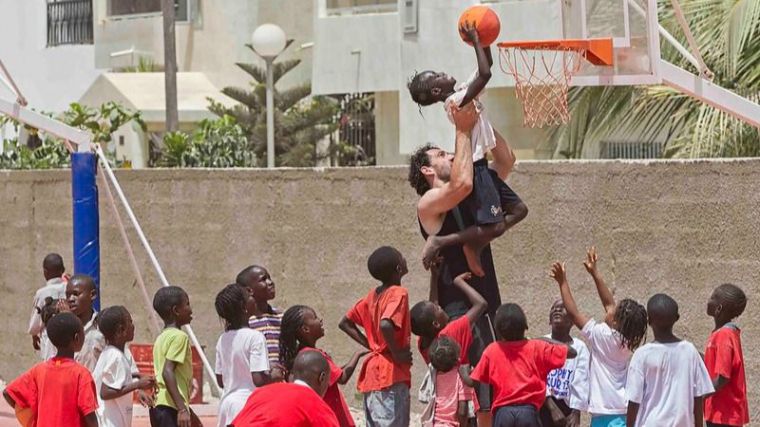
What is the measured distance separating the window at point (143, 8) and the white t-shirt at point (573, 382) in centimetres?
2158

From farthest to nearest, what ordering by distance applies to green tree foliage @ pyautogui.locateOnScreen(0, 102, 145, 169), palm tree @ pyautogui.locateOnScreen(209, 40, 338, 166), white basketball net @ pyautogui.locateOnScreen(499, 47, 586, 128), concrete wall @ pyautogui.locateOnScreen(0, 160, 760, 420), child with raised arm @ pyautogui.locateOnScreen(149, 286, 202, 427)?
palm tree @ pyautogui.locateOnScreen(209, 40, 338, 166) → green tree foliage @ pyautogui.locateOnScreen(0, 102, 145, 169) → concrete wall @ pyautogui.locateOnScreen(0, 160, 760, 420) → white basketball net @ pyautogui.locateOnScreen(499, 47, 586, 128) → child with raised arm @ pyautogui.locateOnScreen(149, 286, 202, 427)

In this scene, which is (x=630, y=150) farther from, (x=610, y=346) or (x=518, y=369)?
(x=518, y=369)

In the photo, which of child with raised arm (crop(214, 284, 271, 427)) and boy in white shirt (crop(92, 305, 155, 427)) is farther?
boy in white shirt (crop(92, 305, 155, 427))

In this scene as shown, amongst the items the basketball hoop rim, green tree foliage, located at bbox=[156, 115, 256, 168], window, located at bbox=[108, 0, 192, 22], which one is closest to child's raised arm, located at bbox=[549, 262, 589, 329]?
the basketball hoop rim

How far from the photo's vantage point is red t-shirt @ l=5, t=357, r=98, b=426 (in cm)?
751

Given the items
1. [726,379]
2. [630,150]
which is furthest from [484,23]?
[630,150]

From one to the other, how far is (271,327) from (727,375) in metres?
2.31

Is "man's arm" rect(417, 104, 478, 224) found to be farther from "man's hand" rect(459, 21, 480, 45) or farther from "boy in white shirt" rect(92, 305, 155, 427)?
"boy in white shirt" rect(92, 305, 155, 427)

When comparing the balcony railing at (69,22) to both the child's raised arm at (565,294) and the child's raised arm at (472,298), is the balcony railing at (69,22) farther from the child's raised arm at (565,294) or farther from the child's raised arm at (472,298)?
the child's raised arm at (472,298)

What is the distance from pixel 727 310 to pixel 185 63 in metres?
22.2

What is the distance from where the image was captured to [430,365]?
738 cm

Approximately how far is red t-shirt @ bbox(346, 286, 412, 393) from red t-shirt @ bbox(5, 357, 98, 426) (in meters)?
1.33

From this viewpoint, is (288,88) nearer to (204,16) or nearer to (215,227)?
(204,16)

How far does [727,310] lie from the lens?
812 centimetres
